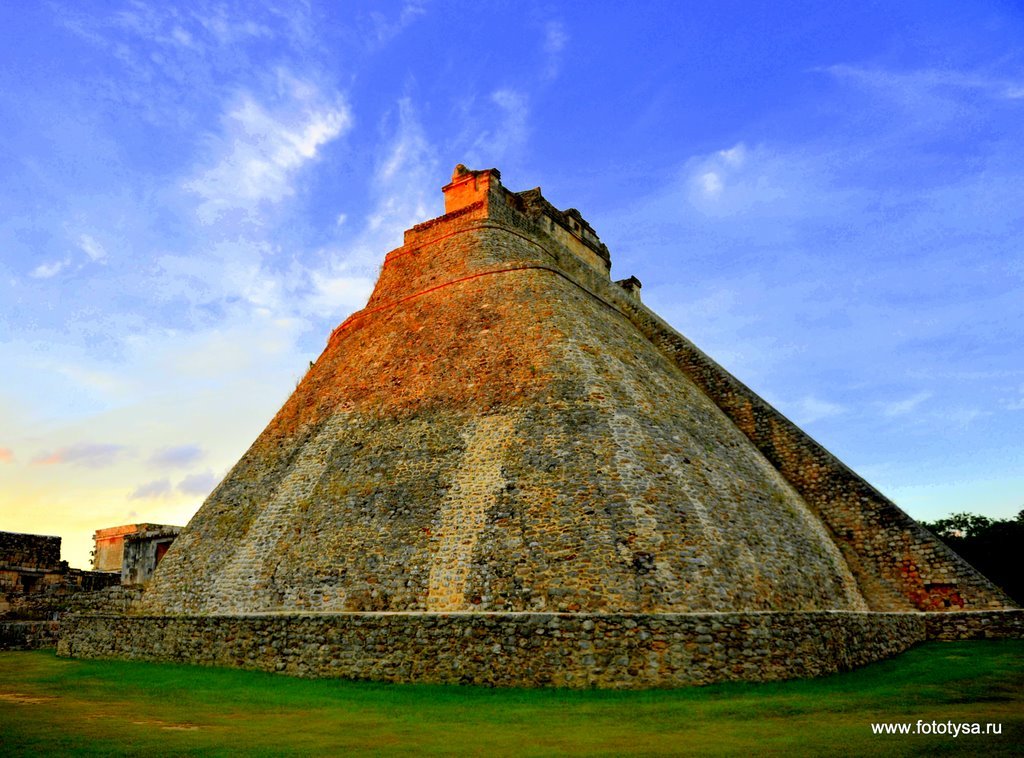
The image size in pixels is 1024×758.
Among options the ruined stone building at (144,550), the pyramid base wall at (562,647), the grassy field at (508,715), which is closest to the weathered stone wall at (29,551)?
the ruined stone building at (144,550)

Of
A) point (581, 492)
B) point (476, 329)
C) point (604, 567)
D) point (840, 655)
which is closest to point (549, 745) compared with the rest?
point (604, 567)

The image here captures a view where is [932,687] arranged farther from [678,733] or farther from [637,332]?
[637,332]

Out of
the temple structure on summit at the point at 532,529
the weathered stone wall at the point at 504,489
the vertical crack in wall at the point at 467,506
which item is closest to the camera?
the temple structure on summit at the point at 532,529

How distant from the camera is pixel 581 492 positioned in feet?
38.7

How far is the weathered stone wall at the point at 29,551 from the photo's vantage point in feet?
73.5

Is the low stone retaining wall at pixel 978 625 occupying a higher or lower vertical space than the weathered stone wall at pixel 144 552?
lower

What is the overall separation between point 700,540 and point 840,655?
9.02ft

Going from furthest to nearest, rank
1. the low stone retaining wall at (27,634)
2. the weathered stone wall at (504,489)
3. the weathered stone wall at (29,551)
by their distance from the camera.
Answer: the weathered stone wall at (29,551) < the low stone retaining wall at (27,634) < the weathered stone wall at (504,489)

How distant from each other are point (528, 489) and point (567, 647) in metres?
3.21

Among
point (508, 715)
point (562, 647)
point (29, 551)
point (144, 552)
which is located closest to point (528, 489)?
point (562, 647)

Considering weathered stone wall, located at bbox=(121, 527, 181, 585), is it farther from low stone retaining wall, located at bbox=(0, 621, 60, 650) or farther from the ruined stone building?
low stone retaining wall, located at bbox=(0, 621, 60, 650)

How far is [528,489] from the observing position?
12.2 metres

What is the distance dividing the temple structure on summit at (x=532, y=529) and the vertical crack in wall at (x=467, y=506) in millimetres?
44

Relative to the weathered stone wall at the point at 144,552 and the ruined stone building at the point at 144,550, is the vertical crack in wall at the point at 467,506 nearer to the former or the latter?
the ruined stone building at the point at 144,550
